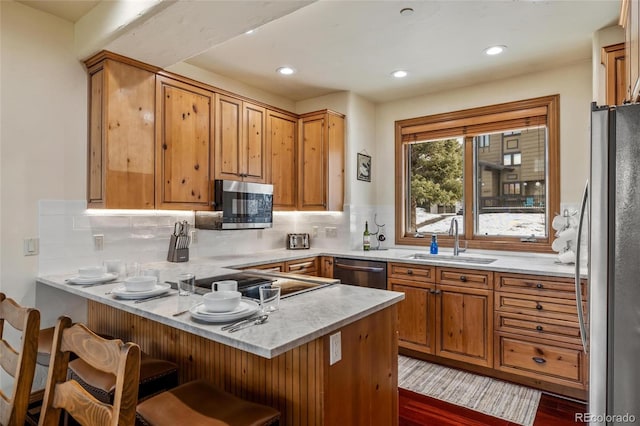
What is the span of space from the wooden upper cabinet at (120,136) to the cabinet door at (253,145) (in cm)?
93

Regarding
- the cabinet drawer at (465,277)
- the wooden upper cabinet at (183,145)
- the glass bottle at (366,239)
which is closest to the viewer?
the wooden upper cabinet at (183,145)

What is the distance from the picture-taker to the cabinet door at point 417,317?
327 cm

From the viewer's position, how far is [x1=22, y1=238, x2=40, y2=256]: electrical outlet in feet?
7.77

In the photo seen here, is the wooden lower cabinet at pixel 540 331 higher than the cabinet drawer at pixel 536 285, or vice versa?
the cabinet drawer at pixel 536 285

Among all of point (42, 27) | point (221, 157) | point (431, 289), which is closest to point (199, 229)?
point (221, 157)

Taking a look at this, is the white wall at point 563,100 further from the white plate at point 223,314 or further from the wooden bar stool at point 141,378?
the wooden bar stool at point 141,378

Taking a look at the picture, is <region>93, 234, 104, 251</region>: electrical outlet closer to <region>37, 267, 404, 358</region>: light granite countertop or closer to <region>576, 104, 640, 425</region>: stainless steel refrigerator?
<region>37, 267, 404, 358</region>: light granite countertop

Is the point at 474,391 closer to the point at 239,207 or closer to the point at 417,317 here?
the point at 417,317

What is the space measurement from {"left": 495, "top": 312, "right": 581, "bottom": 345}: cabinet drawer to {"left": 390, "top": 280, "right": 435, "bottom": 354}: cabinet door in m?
0.56

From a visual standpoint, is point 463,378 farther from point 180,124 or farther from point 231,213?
point 180,124

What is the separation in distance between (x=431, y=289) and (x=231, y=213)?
6.30 feet

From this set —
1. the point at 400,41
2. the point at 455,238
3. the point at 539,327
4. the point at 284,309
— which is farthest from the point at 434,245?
the point at 284,309

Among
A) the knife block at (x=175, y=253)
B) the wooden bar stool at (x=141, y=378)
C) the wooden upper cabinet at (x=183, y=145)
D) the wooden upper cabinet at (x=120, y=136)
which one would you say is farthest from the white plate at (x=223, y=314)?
the knife block at (x=175, y=253)

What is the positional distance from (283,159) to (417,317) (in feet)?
6.98
